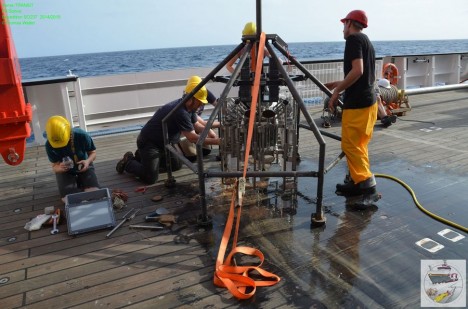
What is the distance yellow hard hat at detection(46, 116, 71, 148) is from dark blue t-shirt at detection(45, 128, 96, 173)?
0.17 m

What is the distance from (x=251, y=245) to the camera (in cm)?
347

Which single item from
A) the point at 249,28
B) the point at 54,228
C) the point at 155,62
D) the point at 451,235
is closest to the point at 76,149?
the point at 54,228

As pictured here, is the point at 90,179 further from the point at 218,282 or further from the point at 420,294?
the point at 420,294

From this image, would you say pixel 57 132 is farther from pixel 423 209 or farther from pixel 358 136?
pixel 423 209

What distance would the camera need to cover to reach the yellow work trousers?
13.0 ft

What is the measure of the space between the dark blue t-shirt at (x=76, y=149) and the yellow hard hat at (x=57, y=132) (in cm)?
17

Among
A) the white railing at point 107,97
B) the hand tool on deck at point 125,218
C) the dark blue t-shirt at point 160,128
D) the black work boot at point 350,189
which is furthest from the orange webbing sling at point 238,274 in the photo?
the white railing at point 107,97

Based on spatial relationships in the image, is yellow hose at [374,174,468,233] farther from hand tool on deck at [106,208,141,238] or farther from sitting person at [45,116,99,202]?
sitting person at [45,116,99,202]

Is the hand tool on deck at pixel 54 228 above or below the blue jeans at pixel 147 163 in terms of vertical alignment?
below

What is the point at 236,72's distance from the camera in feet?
12.6

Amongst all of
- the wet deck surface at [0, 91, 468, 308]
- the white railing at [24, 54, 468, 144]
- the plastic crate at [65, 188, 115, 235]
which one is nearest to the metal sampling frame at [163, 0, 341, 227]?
the wet deck surface at [0, 91, 468, 308]

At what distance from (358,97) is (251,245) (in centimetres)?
199

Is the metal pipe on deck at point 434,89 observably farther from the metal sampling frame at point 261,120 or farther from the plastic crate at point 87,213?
the plastic crate at point 87,213

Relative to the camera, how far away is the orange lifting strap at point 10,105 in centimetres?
318
